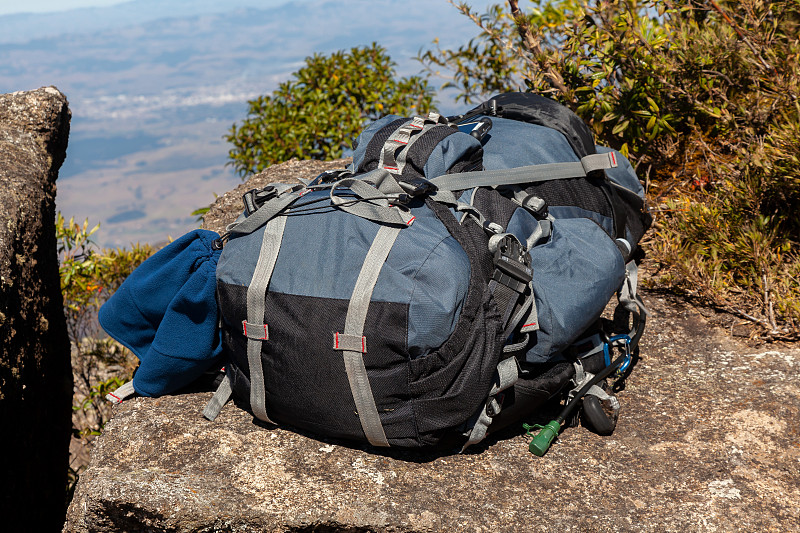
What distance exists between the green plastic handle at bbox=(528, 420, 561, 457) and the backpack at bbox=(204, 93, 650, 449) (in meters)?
0.10

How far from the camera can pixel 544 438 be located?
225cm

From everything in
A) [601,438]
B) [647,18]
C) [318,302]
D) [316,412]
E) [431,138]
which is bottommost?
[601,438]

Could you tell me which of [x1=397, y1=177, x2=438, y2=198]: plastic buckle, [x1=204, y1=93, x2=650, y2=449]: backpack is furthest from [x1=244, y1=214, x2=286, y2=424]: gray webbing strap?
[x1=397, y1=177, x2=438, y2=198]: plastic buckle

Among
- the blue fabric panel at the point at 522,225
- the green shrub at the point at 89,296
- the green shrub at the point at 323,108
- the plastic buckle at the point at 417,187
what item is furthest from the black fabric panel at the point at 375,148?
the green shrub at the point at 323,108

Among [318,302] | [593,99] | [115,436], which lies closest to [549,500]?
[318,302]

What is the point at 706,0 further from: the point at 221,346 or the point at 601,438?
the point at 221,346

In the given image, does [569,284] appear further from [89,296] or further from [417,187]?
[89,296]

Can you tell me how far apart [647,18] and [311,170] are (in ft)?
7.98

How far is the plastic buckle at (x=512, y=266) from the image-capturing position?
2.00 meters

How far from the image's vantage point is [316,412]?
213 centimetres

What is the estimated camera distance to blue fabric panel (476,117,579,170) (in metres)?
2.65

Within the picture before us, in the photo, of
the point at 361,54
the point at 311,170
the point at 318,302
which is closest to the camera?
the point at 318,302

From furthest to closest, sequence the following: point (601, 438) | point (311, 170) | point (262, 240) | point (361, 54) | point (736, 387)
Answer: point (361, 54), point (311, 170), point (736, 387), point (601, 438), point (262, 240)

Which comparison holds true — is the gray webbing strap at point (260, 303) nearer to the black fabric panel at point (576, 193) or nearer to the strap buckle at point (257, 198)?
the strap buckle at point (257, 198)
